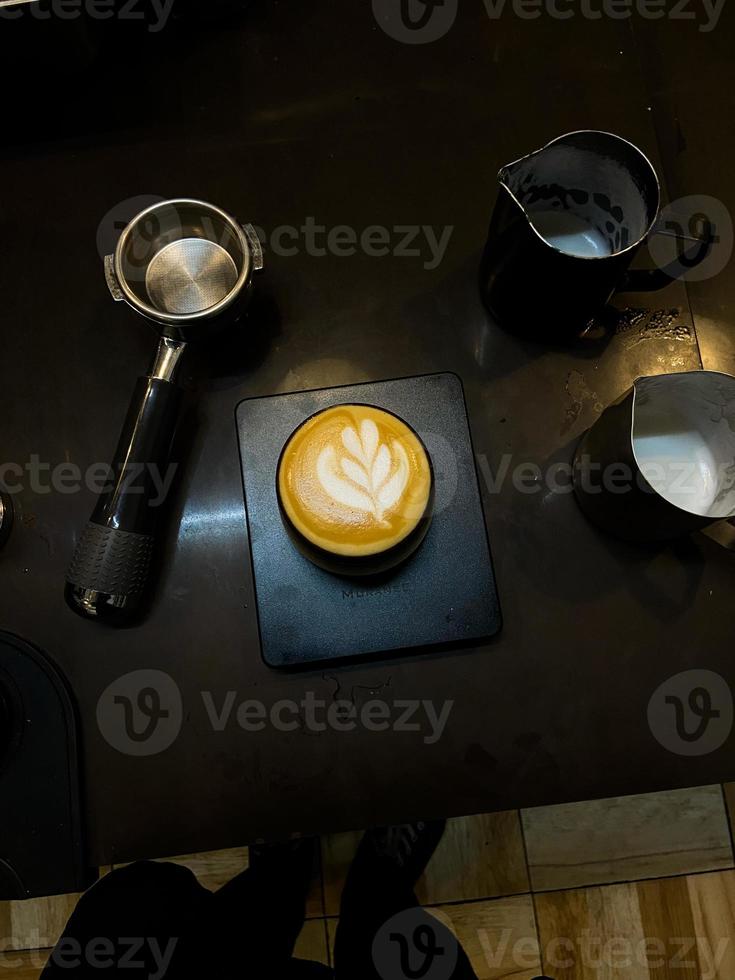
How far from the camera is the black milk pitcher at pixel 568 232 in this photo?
1.77 feet

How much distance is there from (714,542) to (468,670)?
251mm

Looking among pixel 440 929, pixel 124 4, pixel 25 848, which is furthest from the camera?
pixel 440 929

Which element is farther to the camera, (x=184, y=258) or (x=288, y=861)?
(x=288, y=861)

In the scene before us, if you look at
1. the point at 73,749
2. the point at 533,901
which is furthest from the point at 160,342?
the point at 533,901

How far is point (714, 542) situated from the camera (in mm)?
621

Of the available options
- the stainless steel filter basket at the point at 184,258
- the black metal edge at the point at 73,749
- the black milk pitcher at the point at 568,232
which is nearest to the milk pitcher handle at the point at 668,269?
the black milk pitcher at the point at 568,232

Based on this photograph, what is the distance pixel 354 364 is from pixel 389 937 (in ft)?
2.72

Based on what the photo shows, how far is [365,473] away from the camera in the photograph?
22.1 inches

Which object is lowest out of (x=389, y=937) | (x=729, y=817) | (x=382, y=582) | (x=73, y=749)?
(x=389, y=937)

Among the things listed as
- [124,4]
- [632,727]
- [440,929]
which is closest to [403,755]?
[632,727]

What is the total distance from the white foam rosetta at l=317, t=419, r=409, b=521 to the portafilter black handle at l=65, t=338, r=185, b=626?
14cm

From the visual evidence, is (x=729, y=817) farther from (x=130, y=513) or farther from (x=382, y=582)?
(x=130, y=513)

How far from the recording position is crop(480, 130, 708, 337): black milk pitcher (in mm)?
539

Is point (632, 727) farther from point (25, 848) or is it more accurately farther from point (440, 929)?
point (440, 929)
